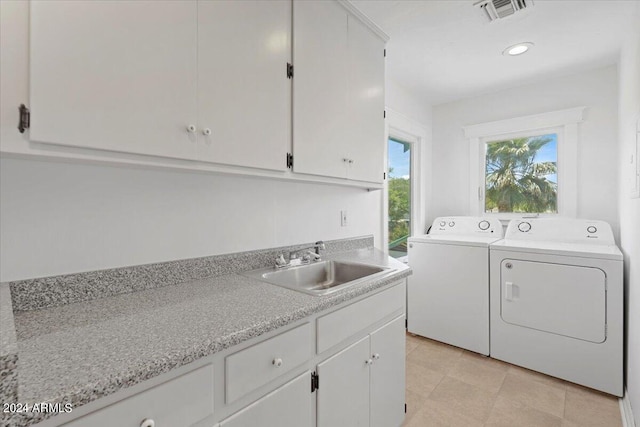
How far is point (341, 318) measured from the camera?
3.87 ft

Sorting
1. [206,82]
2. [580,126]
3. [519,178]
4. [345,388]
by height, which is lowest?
[345,388]

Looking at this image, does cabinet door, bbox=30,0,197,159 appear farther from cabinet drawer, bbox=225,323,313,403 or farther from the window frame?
the window frame

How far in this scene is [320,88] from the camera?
5.07ft

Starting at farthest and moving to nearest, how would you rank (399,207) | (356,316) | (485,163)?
(485,163), (399,207), (356,316)

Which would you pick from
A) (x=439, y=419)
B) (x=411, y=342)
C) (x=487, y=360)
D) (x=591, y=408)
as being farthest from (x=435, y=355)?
(x=591, y=408)

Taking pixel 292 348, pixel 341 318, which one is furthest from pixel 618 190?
pixel 292 348

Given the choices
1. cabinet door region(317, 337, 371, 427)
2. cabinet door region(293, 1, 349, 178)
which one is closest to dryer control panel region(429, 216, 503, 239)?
cabinet door region(293, 1, 349, 178)

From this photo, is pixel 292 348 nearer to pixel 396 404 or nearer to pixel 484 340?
pixel 396 404

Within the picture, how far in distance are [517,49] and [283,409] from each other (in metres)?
2.81

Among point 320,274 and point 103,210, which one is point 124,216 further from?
point 320,274

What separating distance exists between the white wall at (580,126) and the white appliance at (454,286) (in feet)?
2.04

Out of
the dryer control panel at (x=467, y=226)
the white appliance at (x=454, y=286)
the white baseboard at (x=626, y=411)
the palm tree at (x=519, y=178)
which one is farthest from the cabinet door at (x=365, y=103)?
the white baseboard at (x=626, y=411)

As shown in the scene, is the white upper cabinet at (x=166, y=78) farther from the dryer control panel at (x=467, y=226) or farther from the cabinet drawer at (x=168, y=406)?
the dryer control panel at (x=467, y=226)

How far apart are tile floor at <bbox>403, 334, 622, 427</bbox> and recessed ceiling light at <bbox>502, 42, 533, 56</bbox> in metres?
2.49
